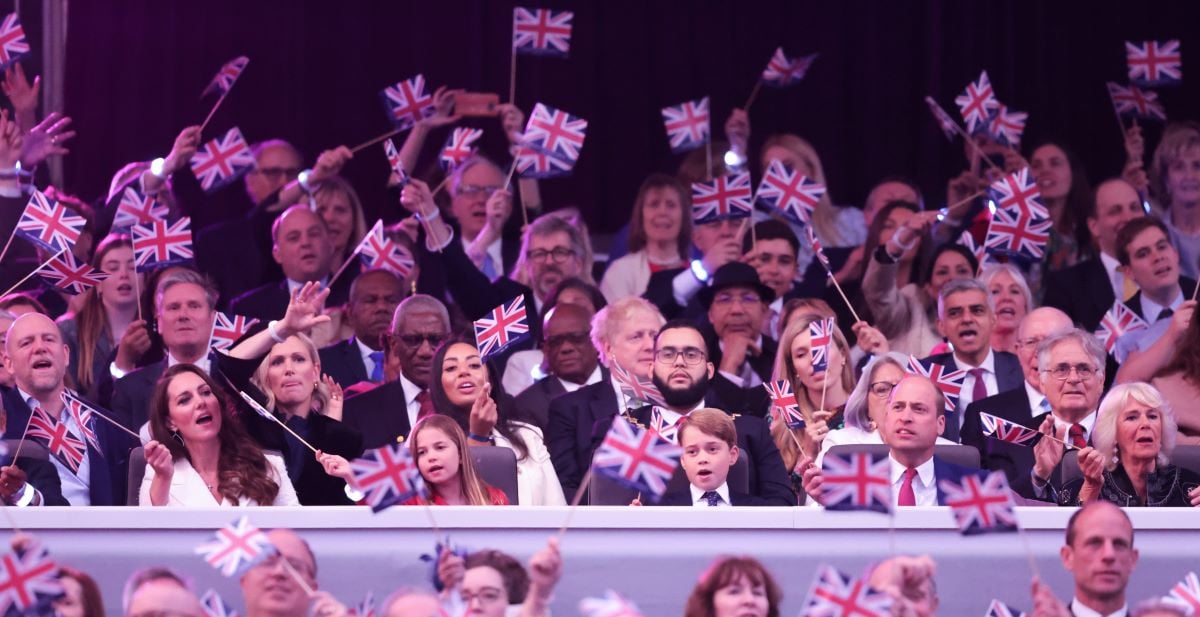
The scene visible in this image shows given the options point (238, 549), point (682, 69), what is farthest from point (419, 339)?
point (682, 69)

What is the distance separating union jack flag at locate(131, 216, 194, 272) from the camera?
661 centimetres

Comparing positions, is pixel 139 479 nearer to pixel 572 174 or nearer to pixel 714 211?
pixel 714 211

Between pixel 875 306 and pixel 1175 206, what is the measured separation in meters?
1.41

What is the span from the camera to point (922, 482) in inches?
215

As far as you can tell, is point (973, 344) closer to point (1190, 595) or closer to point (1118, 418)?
point (1118, 418)

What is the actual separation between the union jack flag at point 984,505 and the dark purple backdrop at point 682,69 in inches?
192

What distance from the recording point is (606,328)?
627 centimetres

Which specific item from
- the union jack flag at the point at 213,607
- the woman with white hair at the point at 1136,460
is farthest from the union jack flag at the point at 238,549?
the woman with white hair at the point at 1136,460

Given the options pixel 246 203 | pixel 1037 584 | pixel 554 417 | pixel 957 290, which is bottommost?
pixel 1037 584

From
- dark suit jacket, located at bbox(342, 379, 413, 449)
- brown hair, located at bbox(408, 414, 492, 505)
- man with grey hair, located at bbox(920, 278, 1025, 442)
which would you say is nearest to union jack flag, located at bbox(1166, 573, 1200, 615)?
brown hair, located at bbox(408, 414, 492, 505)

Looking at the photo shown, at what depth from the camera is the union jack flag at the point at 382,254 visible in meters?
7.03

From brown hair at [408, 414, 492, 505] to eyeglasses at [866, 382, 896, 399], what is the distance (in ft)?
4.05

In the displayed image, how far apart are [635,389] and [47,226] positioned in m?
1.86

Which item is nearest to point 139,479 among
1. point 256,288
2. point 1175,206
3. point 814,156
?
point 256,288
